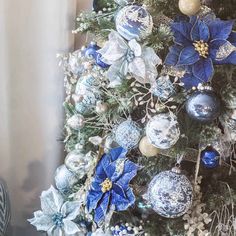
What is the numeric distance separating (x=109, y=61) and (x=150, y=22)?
0.35 ft

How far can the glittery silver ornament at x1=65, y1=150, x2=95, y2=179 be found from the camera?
113cm

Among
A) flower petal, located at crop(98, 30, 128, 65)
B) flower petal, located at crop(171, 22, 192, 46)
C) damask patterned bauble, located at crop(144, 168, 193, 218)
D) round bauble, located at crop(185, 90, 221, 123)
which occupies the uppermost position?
flower petal, located at crop(171, 22, 192, 46)

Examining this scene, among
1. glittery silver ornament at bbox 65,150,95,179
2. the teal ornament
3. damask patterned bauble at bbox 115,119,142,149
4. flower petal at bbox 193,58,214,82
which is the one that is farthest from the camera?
the teal ornament

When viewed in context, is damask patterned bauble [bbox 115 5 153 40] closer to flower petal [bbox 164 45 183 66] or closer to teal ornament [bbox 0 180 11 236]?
flower petal [bbox 164 45 183 66]

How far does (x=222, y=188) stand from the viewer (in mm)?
1050

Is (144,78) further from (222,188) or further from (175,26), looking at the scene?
(222,188)

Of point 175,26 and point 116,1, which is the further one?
point 116,1

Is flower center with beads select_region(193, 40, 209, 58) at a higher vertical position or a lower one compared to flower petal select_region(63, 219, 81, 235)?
higher

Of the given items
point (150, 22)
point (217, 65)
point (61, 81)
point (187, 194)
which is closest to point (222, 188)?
point (187, 194)

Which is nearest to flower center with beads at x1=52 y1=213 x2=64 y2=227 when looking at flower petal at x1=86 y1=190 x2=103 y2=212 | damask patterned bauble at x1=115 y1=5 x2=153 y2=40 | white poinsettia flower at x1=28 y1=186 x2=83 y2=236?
white poinsettia flower at x1=28 y1=186 x2=83 y2=236

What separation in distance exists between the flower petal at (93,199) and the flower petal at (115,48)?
289 mm

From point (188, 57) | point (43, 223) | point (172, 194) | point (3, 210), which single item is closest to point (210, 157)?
point (172, 194)

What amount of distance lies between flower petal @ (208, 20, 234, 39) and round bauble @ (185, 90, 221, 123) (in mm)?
99

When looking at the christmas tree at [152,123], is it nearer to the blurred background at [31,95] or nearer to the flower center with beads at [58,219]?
the flower center with beads at [58,219]
